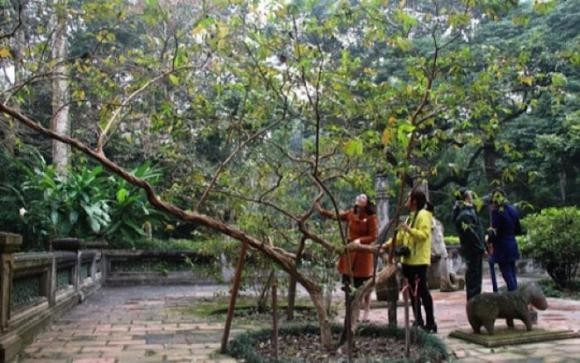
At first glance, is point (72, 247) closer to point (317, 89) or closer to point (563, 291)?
point (317, 89)

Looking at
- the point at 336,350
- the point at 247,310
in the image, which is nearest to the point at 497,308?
the point at 336,350

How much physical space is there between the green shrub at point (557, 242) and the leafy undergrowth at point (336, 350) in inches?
213

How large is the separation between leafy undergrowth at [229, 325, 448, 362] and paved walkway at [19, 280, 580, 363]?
9.8 inches

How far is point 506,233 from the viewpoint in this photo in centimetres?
760

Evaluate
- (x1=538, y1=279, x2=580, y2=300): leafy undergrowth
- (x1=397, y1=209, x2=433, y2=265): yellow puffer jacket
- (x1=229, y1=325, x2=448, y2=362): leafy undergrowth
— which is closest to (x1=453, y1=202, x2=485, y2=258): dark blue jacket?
(x1=397, y1=209, x2=433, y2=265): yellow puffer jacket

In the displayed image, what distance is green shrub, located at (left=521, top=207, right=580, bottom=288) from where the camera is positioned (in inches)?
385

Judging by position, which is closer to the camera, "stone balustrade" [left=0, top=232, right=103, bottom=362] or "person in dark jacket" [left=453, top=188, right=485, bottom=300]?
"stone balustrade" [left=0, top=232, right=103, bottom=362]

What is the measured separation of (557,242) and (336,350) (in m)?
6.26

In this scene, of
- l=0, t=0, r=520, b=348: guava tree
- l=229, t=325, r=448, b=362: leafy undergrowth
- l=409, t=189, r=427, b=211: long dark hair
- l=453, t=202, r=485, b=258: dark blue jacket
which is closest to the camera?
l=0, t=0, r=520, b=348: guava tree

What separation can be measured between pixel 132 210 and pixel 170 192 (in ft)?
23.9

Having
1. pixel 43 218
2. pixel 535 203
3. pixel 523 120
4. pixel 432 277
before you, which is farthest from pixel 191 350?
pixel 535 203

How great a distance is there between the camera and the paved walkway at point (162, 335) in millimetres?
5207

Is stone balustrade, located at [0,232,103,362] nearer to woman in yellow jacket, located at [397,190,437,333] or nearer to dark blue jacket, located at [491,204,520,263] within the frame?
woman in yellow jacket, located at [397,190,437,333]

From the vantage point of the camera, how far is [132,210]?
14.0m
